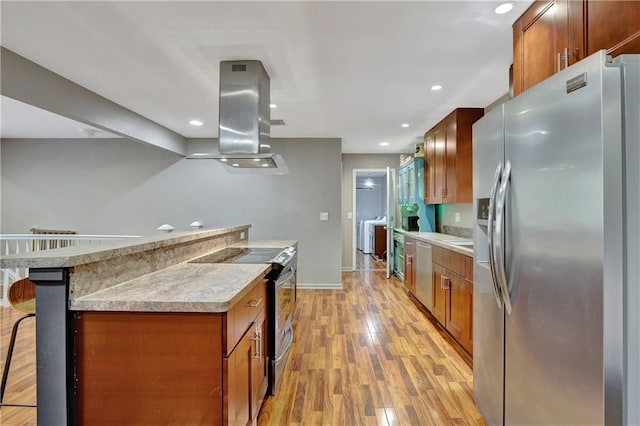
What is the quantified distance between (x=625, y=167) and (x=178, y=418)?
1.80 meters

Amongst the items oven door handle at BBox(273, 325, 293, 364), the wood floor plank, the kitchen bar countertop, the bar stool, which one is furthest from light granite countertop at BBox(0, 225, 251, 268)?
the wood floor plank

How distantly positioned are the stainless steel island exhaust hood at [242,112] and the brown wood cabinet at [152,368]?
5.16 ft

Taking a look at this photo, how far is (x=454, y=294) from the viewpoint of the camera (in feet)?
9.12

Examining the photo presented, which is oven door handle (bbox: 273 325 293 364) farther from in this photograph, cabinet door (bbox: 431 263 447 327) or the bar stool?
cabinet door (bbox: 431 263 447 327)

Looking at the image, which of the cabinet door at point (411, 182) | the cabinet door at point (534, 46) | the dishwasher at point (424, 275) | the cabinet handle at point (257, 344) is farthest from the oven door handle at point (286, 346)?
the cabinet door at point (411, 182)

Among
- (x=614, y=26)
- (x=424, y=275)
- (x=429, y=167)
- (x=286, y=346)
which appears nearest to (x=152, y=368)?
(x=286, y=346)

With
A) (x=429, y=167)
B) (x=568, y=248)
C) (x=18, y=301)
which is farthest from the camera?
(x=429, y=167)

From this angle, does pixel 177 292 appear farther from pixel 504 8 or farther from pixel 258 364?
pixel 504 8

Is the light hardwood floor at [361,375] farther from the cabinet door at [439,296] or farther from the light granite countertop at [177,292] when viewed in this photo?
the light granite countertop at [177,292]

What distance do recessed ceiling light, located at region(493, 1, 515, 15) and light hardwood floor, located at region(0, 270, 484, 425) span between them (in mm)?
2383

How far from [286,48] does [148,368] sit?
2084 millimetres

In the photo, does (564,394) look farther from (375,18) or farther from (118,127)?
(118,127)

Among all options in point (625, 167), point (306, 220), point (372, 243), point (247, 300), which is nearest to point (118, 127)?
point (306, 220)

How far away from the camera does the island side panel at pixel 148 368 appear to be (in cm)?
120
